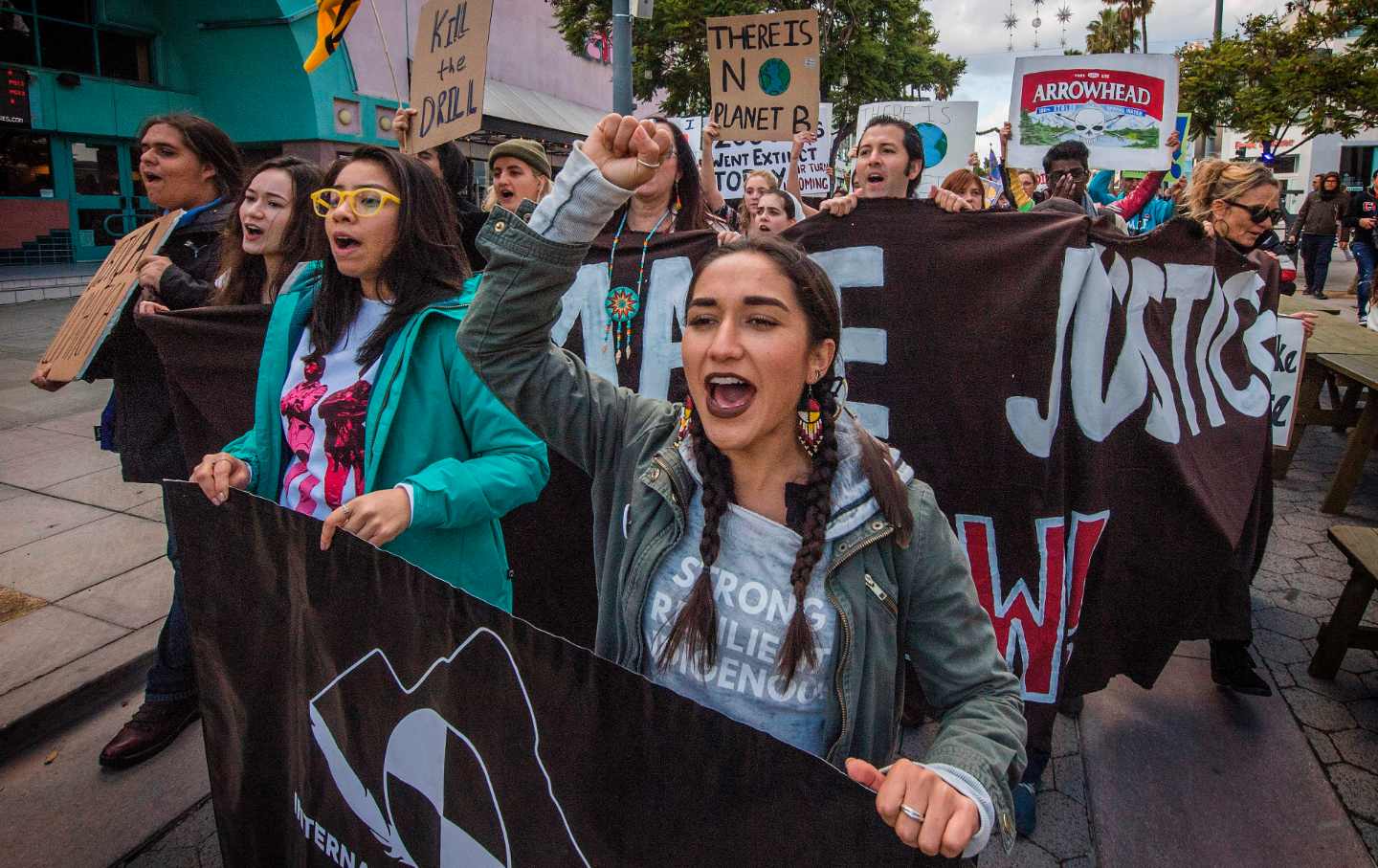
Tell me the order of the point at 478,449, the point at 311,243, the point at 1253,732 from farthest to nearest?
the point at 1253,732 → the point at 311,243 → the point at 478,449

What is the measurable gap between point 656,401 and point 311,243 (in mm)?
1460

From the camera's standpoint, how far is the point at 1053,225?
286 centimetres

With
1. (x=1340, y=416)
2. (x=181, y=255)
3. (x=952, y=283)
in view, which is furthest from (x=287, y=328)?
(x=1340, y=416)

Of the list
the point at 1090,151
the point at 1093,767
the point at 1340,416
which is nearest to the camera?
the point at 1093,767

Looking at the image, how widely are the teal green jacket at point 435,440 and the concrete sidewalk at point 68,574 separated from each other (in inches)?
70.1

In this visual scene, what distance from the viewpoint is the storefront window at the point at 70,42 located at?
14586 mm

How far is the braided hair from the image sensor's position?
141 cm

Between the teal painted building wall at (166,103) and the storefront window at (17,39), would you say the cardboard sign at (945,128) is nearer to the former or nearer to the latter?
the teal painted building wall at (166,103)

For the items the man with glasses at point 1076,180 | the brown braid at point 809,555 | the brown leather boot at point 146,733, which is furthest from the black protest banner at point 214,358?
the man with glasses at point 1076,180

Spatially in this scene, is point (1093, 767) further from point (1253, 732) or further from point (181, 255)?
point (181, 255)

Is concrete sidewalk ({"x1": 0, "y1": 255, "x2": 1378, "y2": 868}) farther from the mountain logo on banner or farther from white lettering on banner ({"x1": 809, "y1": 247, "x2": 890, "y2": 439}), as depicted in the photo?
the mountain logo on banner

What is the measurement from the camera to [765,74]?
5660 mm

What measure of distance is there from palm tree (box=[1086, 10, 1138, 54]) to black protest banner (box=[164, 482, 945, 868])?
153ft

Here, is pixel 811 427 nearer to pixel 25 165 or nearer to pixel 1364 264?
pixel 1364 264
